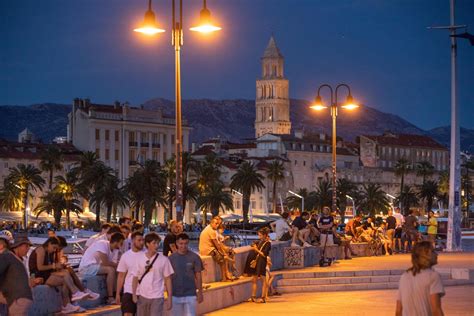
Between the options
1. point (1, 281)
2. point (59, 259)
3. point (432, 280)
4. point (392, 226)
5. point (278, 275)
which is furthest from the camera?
point (392, 226)

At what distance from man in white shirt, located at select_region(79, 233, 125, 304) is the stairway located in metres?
9.65

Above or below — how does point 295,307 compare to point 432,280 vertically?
below

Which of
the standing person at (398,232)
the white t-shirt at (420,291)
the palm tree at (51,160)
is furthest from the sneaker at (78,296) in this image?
the palm tree at (51,160)

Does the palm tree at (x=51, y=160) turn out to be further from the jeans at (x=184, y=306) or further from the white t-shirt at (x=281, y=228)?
the jeans at (x=184, y=306)

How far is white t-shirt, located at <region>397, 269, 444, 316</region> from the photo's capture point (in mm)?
10641

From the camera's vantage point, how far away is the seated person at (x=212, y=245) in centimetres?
2247

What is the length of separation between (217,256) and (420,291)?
12.6m

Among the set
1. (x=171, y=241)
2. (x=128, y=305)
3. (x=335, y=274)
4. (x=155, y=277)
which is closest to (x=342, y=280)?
(x=335, y=274)

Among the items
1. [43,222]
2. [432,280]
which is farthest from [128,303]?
[43,222]

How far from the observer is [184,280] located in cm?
1535

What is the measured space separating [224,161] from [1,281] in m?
148

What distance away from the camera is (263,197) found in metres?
160

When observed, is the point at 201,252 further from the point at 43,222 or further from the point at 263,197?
the point at 263,197

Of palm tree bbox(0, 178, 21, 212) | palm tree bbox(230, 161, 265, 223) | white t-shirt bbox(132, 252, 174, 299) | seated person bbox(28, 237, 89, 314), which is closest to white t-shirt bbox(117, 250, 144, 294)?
white t-shirt bbox(132, 252, 174, 299)
